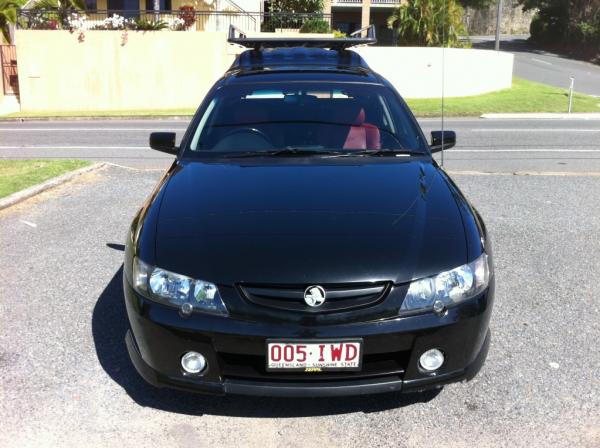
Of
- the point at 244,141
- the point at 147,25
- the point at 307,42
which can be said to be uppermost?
the point at 147,25

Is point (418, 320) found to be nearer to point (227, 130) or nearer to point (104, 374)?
point (104, 374)

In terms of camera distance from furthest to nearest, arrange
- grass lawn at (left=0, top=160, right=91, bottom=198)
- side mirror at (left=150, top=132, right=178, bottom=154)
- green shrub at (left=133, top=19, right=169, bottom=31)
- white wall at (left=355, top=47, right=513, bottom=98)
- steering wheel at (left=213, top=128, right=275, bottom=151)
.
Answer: white wall at (left=355, top=47, right=513, bottom=98) → green shrub at (left=133, top=19, right=169, bottom=31) → grass lawn at (left=0, top=160, right=91, bottom=198) → side mirror at (left=150, top=132, right=178, bottom=154) → steering wheel at (left=213, top=128, right=275, bottom=151)

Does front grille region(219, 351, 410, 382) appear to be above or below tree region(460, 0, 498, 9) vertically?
below

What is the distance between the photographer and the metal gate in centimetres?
2120

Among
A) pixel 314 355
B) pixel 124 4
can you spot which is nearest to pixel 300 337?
pixel 314 355

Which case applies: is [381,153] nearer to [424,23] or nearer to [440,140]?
[440,140]

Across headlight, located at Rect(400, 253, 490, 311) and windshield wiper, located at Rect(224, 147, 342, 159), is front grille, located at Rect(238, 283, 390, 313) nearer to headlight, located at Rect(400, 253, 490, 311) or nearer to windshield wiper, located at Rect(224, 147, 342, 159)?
headlight, located at Rect(400, 253, 490, 311)

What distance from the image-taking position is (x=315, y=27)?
24.0 metres

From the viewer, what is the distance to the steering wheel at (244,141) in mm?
4098

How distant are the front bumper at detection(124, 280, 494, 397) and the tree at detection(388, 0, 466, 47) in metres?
23.2

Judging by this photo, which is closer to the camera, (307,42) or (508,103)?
(307,42)

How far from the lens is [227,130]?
4246 mm

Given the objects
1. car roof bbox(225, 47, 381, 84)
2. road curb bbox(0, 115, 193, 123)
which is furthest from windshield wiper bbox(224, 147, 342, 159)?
road curb bbox(0, 115, 193, 123)

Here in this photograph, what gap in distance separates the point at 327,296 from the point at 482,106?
17757 millimetres
